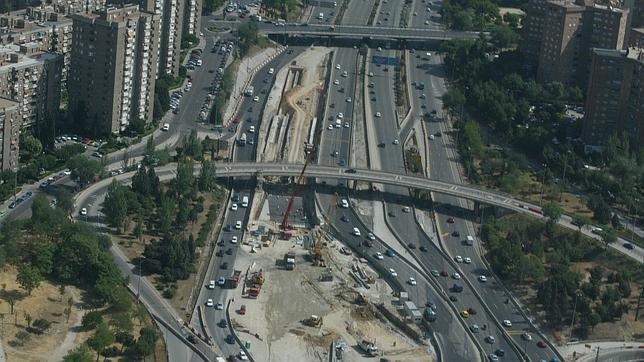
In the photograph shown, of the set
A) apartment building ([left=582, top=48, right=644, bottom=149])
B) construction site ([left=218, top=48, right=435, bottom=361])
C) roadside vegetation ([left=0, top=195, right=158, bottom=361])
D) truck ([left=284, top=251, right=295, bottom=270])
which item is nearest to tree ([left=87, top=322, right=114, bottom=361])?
roadside vegetation ([left=0, top=195, right=158, bottom=361])

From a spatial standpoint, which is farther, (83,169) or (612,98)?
(612,98)

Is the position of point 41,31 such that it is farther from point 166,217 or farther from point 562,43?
point 562,43

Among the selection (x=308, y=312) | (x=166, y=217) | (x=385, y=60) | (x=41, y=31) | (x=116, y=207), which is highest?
(x=41, y=31)

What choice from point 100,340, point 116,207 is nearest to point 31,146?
point 116,207

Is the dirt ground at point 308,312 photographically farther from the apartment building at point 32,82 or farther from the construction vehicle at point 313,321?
the apartment building at point 32,82

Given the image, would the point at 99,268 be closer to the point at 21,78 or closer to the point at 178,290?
the point at 178,290

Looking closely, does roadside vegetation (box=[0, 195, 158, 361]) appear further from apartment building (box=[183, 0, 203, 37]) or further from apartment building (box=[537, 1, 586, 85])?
apartment building (box=[537, 1, 586, 85])
